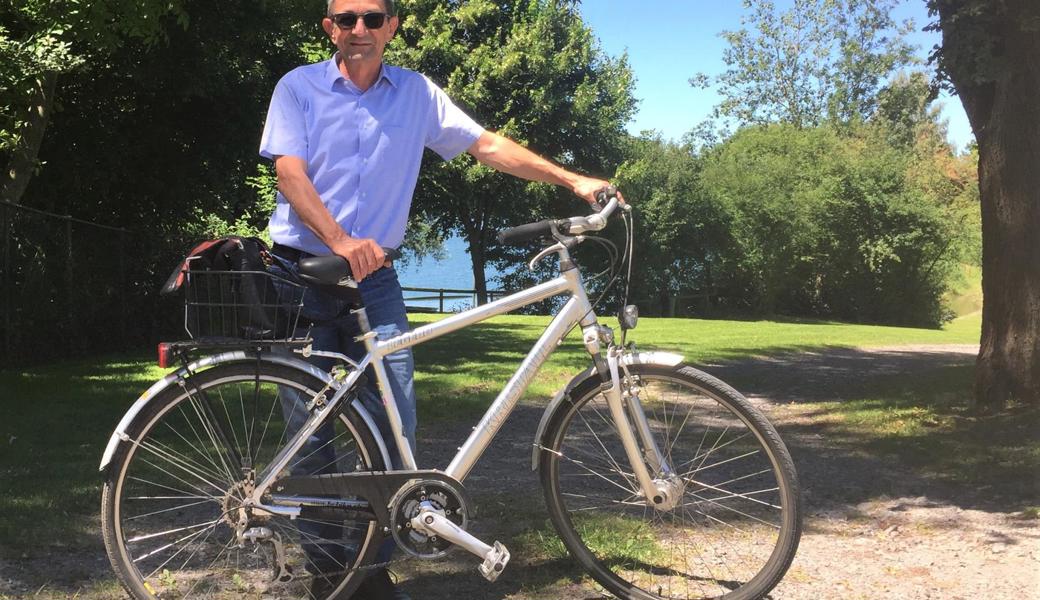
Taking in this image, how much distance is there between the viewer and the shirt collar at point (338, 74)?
10.5 ft

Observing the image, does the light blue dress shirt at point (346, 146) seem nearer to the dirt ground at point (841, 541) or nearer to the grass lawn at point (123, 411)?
the grass lawn at point (123, 411)

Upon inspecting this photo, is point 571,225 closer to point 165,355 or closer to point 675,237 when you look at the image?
point 165,355

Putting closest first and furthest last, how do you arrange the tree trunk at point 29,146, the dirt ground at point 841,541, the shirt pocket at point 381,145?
the shirt pocket at point 381,145, the dirt ground at point 841,541, the tree trunk at point 29,146

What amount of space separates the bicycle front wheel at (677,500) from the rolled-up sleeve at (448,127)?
1035 mm

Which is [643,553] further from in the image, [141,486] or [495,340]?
[495,340]

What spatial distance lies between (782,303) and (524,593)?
37.2m

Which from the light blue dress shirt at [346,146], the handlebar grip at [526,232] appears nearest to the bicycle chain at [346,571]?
the light blue dress shirt at [346,146]

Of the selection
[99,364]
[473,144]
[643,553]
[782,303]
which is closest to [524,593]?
[643,553]

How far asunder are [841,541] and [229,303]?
3.02m

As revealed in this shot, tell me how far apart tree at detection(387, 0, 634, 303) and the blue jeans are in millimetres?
24474

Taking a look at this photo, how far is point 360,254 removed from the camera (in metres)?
2.96

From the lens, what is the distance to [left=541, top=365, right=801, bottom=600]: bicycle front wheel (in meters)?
3.11

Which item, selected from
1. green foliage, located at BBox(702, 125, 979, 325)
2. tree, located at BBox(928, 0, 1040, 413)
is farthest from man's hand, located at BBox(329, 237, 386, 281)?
A: green foliage, located at BBox(702, 125, 979, 325)

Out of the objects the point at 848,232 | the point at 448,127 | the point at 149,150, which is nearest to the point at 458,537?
the point at 448,127
